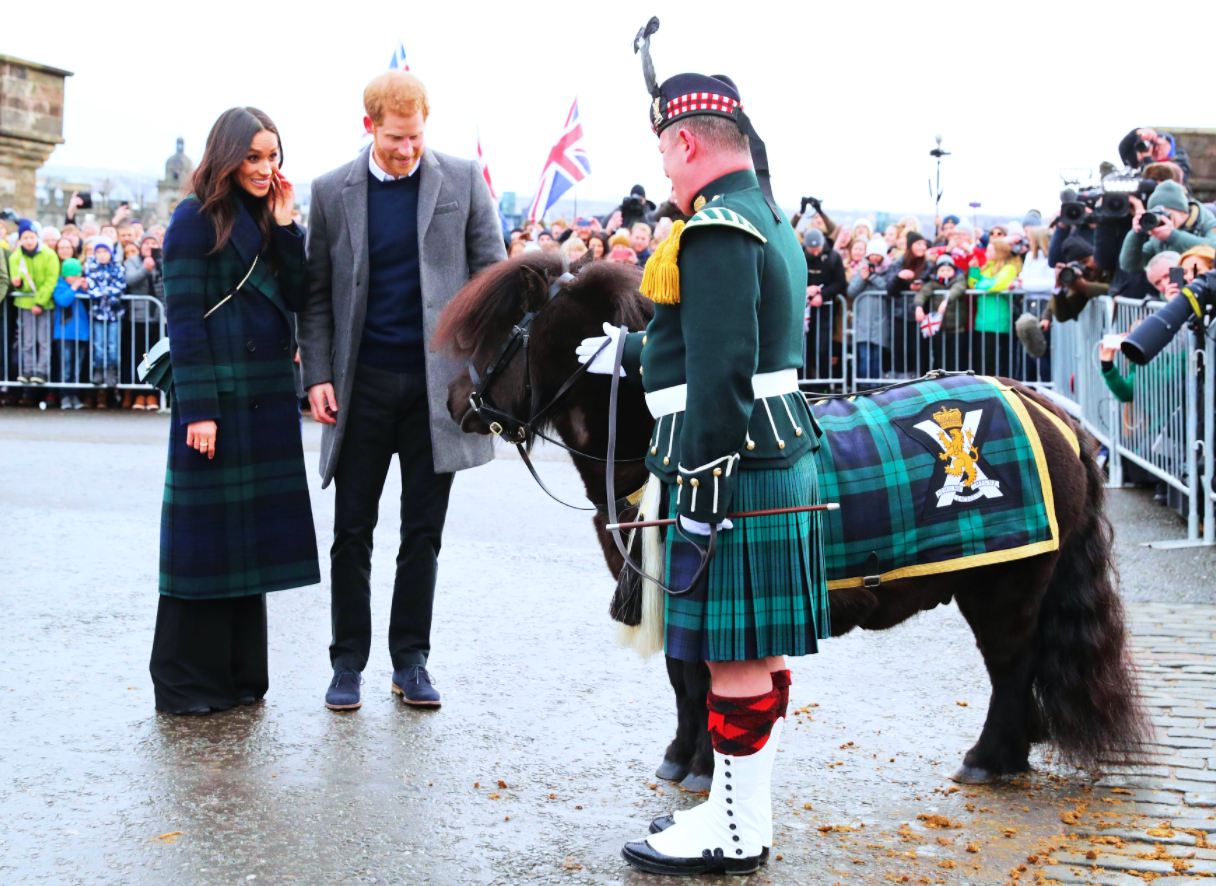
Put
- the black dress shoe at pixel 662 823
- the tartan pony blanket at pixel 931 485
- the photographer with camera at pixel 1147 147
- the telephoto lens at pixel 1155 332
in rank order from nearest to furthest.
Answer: the black dress shoe at pixel 662 823 < the tartan pony blanket at pixel 931 485 < the telephoto lens at pixel 1155 332 < the photographer with camera at pixel 1147 147

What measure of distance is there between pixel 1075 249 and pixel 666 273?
8.84 m

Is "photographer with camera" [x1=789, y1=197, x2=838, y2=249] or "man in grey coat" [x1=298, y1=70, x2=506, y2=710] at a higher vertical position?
"photographer with camera" [x1=789, y1=197, x2=838, y2=249]

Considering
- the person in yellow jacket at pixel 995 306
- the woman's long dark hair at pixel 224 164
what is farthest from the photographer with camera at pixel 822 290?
the woman's long dark hair at pixel 224 164

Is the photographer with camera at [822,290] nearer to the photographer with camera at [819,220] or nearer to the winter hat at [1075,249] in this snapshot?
the photographer with camera at [819,220]

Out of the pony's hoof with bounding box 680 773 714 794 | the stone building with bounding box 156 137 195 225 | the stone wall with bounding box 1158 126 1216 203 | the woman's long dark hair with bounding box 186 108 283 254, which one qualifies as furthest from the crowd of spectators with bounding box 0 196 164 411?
the stone building with bounding box 156 137 195 225

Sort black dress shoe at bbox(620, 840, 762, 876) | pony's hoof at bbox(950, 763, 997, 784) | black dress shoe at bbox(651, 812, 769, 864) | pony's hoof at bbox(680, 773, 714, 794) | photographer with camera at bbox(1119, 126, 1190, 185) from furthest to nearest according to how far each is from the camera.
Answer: photographer with camera at bbox(1119, 126, 1190, 185)
pony's hoof at bbox(950, 763, 997, 784)
pony's hoof at bbox(680, 773, 714, 794)
black dress shoe at bbox(651, 812, 769, 864)
black dress shoe at bbox(620, 840, 762, 876)

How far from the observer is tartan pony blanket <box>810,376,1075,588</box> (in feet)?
12.6

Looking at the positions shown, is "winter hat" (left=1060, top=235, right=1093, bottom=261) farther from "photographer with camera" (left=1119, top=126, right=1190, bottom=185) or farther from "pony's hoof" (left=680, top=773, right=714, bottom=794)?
"pony's hoof" (left=680, top=773, right=714, bottom=794)

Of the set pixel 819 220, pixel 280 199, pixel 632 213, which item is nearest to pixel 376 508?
pixel 280 199

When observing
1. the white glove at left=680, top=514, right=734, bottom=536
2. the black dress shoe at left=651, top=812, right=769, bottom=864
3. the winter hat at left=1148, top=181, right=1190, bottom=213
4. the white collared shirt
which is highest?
the winter hat at left=1148, top=181, right=1190, bottom=213

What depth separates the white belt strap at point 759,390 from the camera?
3451 mm

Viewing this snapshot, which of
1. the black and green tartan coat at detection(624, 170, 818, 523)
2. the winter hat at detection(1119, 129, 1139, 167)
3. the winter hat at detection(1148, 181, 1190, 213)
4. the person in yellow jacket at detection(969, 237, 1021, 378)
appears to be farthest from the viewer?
the person in yellow jacket at detection(969, 237, 1021, 378)

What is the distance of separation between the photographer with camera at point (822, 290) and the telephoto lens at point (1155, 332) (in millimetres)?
6740

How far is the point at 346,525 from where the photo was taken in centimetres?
507
